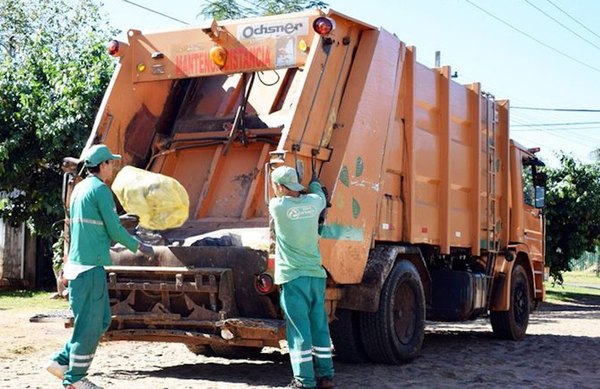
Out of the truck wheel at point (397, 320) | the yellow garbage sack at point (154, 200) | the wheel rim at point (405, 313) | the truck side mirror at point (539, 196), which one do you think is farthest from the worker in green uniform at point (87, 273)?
the truck side mirror at point (539, 196)

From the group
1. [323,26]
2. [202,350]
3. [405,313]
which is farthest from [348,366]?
[323,26]

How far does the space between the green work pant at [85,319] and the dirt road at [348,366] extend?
2.75 feet

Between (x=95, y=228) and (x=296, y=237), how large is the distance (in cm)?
133

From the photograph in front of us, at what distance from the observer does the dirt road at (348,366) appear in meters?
6.45

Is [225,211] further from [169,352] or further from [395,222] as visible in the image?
[169,352]

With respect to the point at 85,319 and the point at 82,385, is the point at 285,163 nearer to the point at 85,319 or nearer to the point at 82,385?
the point at 85,319

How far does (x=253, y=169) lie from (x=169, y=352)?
7.77 ft

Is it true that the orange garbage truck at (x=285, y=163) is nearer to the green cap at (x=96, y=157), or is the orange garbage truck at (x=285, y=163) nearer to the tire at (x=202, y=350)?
the tire at (x=202, y=350)

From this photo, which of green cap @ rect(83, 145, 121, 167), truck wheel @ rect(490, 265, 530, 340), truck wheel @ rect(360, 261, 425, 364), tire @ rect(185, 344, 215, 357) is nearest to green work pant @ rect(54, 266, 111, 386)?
green cap @ rect(83, 145, 121, 167)

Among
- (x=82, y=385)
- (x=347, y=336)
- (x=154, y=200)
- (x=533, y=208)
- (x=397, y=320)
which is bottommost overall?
(x=82, y=385)

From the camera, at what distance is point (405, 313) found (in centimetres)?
747

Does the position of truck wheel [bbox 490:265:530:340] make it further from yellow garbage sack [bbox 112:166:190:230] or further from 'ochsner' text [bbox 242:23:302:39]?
yellow garbage sack [bbox 112:166:190:230]

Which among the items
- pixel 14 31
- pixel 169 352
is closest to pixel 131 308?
pixel 169 352

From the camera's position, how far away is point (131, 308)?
6.45 metres
